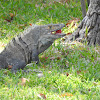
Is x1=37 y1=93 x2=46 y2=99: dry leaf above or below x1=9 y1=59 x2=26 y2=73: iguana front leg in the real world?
below

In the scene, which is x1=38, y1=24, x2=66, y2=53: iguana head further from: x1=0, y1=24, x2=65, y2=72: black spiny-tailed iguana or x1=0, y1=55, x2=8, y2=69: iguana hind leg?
x1=0, y1=55, x2=8, y2=69: iguana hind leg

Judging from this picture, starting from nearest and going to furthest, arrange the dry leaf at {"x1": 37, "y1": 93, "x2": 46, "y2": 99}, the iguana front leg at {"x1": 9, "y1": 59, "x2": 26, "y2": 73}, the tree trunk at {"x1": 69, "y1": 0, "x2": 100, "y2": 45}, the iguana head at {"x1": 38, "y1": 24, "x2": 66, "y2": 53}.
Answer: the dry leaf at {"x1": 37, "y1": 93, "x2": 46, "y2": 99}, the iguana front leg at {"x1": 9, "y1": 59, "x2": 26, "y2": 73}, the iguana head at {"x1": 38, "y1": 24, "x2": 66, "y2": 53}, the tree trunk at {"x1": 69, "y1": 0, "x2": 100, "y2": 45}

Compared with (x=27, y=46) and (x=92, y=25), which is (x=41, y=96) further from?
(x=92, y=25)

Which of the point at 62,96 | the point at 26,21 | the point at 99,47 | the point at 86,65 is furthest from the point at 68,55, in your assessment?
the point at 26,21

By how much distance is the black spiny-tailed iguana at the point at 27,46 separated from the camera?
4.18 metres

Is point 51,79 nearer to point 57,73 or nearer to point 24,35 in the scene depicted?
point 57,73

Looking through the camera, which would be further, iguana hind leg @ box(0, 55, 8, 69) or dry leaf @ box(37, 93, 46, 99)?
iguana hind leg @ box(0, 55, 8, 69)

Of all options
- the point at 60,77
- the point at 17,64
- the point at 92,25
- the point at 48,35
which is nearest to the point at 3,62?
the point at 17,64

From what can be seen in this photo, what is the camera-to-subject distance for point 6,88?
329 centimetres

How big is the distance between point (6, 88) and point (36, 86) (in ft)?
1.60

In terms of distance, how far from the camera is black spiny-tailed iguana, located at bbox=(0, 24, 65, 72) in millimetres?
4180

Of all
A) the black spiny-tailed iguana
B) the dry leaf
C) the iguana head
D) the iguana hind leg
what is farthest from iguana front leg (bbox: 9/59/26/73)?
the dry leaf

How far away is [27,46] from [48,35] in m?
0.50

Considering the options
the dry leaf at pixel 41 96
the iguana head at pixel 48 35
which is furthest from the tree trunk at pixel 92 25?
the dry leaf at pixel 41 96
